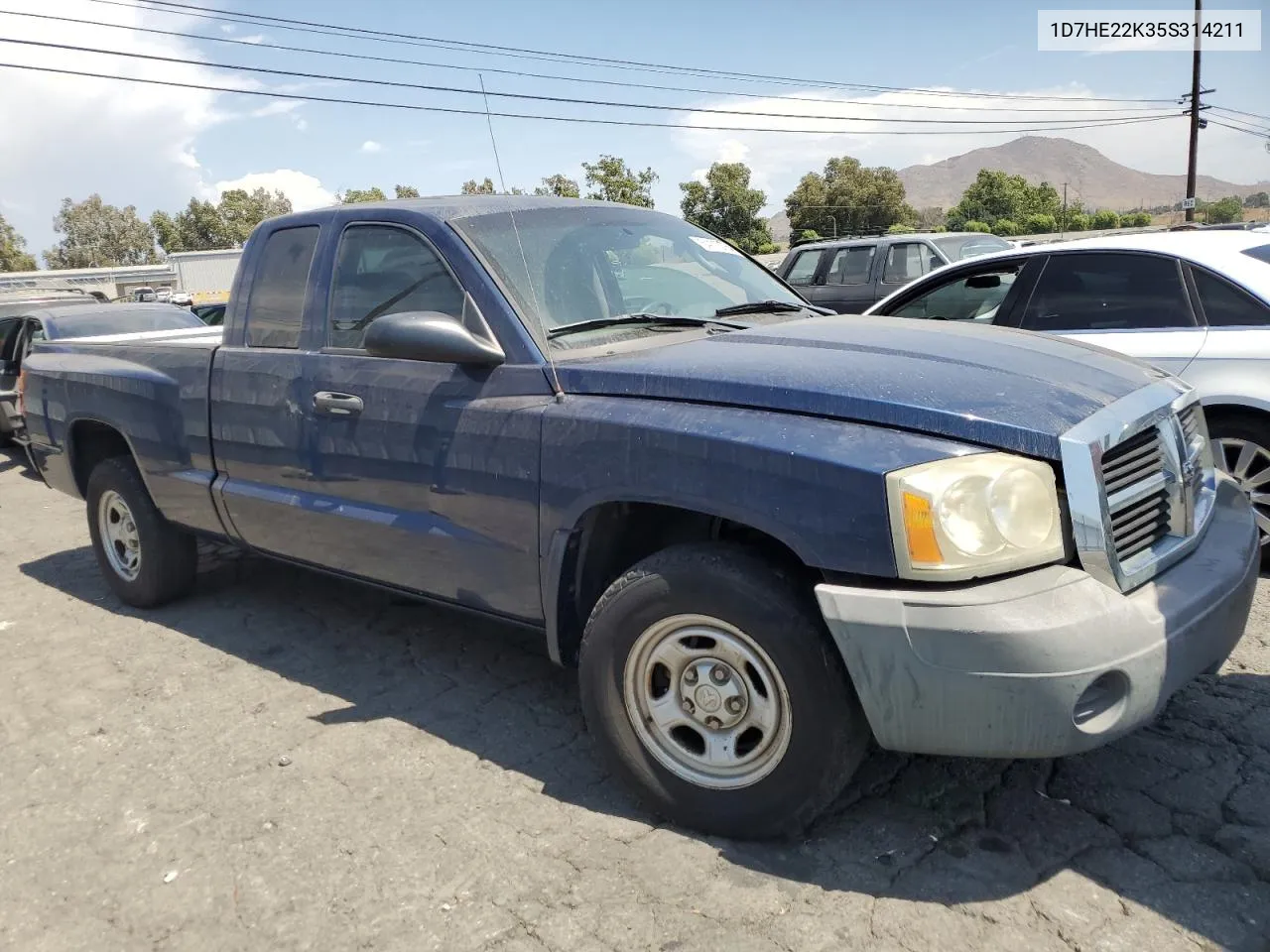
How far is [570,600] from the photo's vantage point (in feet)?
9.97

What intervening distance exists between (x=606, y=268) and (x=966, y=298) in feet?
12.3

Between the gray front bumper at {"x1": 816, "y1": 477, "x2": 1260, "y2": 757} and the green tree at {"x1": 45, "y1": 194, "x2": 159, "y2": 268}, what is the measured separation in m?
108

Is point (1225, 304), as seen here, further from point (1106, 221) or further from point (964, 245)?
point (1106, 221)

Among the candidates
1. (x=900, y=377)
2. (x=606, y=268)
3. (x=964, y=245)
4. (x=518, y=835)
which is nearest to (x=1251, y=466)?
(x=900, y=377)

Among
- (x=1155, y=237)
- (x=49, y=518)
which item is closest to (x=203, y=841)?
(x=1155, y=237)

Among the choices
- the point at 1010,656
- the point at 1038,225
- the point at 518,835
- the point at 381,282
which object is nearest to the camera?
the point at 1010,656

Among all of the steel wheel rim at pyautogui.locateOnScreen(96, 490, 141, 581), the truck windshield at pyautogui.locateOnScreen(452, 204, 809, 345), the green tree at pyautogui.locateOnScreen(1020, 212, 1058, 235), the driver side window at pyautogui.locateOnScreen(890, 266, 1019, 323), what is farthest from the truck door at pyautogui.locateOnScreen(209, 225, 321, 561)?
the green tree at pyautogui.locateOnScreen(1020, 212, 1058, 235)

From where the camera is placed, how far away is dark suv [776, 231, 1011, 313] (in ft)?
43.1

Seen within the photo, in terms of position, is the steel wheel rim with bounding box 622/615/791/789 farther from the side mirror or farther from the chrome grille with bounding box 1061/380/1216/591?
the side mirror

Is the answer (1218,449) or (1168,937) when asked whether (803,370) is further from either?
(1218,449)

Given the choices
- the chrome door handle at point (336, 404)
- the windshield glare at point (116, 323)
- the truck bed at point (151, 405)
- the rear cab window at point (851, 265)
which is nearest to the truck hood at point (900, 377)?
the chrome door handle at point (336, 404)

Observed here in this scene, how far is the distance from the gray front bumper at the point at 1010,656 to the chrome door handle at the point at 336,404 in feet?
6.39

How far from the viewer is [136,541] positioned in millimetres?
5062

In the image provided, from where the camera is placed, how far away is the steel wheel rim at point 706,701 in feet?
8.48
